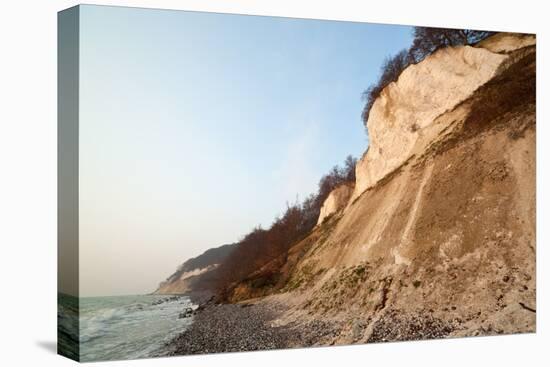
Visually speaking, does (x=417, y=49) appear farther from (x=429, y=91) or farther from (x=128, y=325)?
(x=128, y=325)

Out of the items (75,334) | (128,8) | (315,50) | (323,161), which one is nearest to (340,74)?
(315,50)

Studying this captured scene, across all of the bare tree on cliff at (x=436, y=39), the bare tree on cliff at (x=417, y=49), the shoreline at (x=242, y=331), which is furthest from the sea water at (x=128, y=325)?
the bare tree on cliff at (x=436, y=39)

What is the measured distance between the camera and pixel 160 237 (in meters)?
11.1

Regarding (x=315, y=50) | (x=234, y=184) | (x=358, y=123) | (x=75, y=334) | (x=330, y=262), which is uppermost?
(x=315, y=50)

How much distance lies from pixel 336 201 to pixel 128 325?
3506 millimetres

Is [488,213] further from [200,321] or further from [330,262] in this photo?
[200,321]

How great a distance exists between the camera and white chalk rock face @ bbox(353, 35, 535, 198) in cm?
1279

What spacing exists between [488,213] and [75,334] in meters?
6.10

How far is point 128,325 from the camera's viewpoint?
10.8 m

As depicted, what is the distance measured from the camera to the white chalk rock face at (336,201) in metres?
12.2

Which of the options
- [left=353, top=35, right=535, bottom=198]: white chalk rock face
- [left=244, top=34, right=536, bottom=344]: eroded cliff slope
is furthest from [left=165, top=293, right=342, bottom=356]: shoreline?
[left=353, top=35, right=535, bottom=198]: white chalk rock face

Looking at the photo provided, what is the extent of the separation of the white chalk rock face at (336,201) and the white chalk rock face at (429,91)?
1.59ft

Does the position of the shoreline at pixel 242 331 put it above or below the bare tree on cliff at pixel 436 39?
below

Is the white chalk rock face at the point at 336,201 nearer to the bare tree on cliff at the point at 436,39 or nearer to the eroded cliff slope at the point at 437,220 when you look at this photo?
the eroded cliff slope at the point at 437,220
